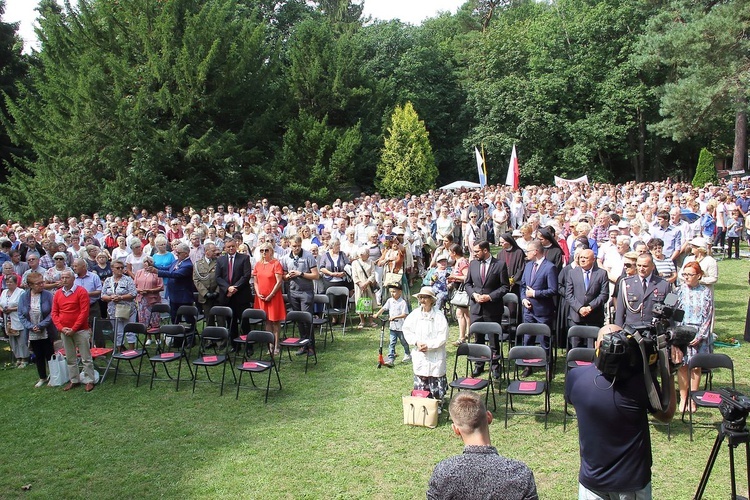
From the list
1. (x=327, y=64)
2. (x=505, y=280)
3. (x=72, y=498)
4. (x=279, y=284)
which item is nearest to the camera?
(x=72, y=498)

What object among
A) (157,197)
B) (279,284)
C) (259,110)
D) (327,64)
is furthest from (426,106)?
(279,284)

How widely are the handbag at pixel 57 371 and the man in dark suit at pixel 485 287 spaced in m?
5.79

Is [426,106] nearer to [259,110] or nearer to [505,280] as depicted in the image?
[259,110]

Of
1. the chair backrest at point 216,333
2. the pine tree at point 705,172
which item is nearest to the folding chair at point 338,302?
the chair backrest at point 216,333

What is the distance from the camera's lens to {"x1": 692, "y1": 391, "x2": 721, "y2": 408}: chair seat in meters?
6.02

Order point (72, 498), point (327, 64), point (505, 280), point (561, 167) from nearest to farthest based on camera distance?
point (72, 498) < point (505, 280) < point (327, 64) < point (561, 167)

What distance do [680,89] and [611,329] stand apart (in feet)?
93.7

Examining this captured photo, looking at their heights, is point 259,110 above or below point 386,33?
below

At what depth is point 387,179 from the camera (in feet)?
106

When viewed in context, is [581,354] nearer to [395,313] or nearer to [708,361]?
[708,361]

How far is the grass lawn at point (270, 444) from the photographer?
5.77 m

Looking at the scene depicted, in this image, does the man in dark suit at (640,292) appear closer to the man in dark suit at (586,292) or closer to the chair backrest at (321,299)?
the man in dark suit at (586,292)

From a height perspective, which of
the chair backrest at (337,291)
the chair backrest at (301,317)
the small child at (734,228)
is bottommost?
the chair backrest at (301,317)

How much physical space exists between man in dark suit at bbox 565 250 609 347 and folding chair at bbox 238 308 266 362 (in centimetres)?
449
